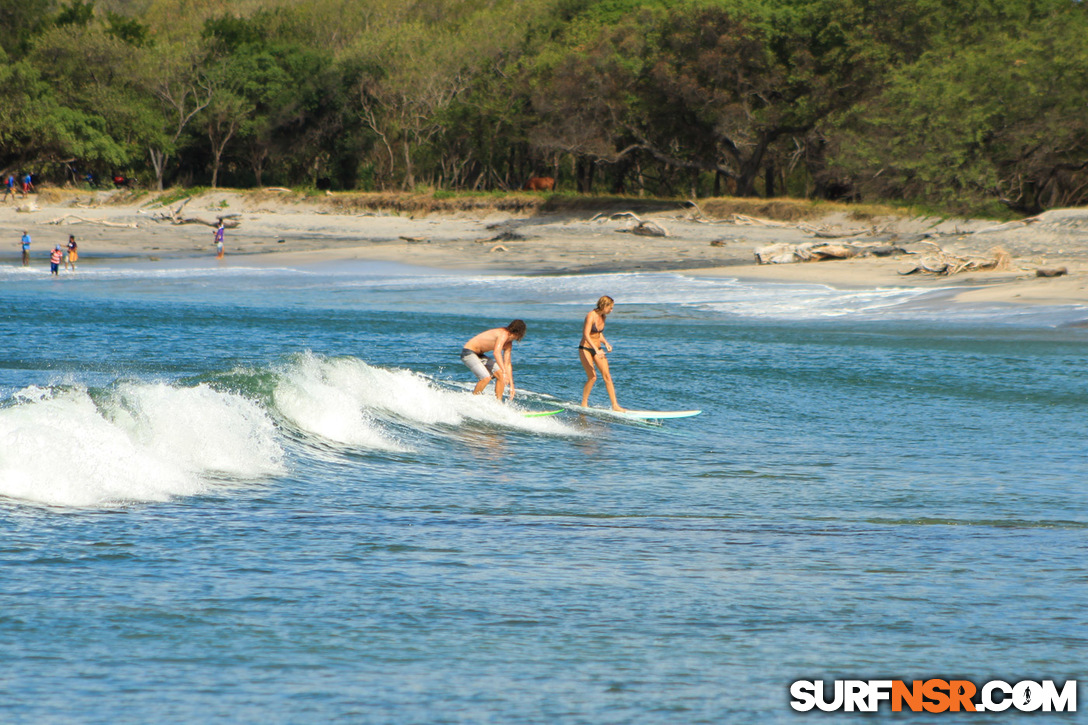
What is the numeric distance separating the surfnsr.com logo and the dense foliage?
40.8m

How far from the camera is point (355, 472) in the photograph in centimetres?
1069

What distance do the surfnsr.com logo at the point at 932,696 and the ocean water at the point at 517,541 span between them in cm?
10

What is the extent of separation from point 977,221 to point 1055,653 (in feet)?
131

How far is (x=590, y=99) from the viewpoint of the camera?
52.6 meters

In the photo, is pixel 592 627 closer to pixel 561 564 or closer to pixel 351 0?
pixel 561 564

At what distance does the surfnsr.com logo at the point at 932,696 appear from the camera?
5.36 meters

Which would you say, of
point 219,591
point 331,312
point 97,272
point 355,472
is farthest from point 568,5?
point 219,591

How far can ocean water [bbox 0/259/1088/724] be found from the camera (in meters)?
5.57

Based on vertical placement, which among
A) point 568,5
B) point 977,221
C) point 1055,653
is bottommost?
point 1055,653

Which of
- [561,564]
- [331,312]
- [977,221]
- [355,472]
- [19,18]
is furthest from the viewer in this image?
[19,18]

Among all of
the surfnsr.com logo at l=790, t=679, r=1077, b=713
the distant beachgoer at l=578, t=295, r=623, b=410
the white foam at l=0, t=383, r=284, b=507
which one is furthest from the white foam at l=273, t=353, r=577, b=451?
the surfnsr.com logo at l=790, t=679, r=1077, b=713

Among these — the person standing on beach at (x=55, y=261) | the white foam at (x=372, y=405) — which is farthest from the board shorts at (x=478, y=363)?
the person standing on beach at (x=55, y=261)

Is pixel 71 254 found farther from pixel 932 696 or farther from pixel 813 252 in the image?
pixel 932 696

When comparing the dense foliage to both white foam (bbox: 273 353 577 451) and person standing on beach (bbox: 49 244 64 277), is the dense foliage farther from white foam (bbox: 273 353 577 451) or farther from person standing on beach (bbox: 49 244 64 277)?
white foam (bbox: 273 353 577 451)
